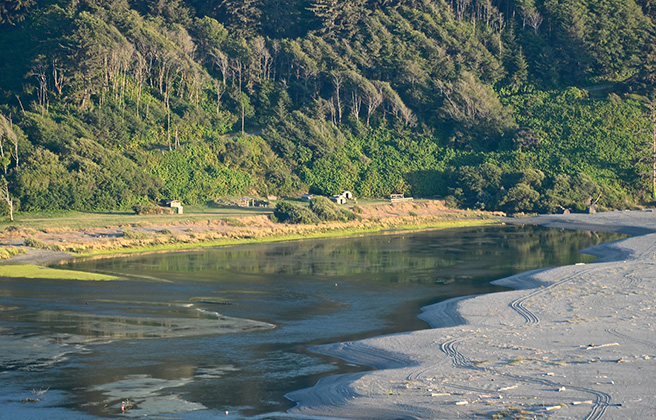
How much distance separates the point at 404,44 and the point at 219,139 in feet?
129

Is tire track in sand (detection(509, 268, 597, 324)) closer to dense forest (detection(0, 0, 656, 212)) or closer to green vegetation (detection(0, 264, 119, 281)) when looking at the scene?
green vegetation (detection(0, 264, 119, 281))

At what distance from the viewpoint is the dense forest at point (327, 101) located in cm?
9350

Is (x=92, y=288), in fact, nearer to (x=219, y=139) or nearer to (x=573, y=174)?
(x=219, y=139)

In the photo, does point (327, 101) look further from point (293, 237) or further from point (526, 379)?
point (526, 379)

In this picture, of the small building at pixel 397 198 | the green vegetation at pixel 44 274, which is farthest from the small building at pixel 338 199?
the green vegetation at pixel 44 274

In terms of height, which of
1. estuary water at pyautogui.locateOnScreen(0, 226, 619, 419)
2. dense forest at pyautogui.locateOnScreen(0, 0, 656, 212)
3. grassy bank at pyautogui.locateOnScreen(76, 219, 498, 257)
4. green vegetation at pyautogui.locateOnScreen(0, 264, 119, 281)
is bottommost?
estuary water at pyautogui.locateOnScreen(0, 226, 619, 419)

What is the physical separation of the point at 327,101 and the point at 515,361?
89.1 meters

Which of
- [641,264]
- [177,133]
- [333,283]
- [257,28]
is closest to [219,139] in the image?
[177,133]

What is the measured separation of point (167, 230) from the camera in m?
71.2

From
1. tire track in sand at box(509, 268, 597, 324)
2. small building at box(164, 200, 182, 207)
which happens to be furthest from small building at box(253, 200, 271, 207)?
tire track in sand at box(509, 268, 597, 324)

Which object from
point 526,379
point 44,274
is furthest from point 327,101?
point 526,379

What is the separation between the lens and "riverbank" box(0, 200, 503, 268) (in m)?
62.4

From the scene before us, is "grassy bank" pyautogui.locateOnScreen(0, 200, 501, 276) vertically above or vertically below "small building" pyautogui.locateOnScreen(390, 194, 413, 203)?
below

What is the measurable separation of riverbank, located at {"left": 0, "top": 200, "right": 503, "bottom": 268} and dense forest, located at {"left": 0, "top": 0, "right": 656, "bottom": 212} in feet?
28.0
